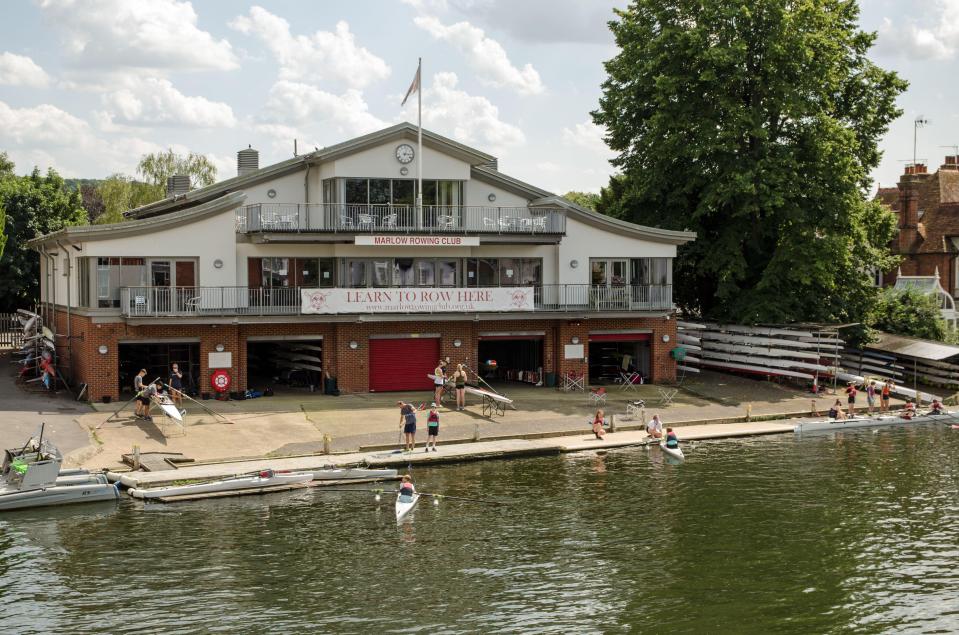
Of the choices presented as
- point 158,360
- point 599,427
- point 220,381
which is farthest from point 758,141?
point 158,360

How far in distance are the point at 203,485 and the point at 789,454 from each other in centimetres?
1978

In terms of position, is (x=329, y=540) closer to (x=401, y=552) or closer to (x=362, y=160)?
(x=401, y=552)

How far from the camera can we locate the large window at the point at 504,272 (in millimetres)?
48062

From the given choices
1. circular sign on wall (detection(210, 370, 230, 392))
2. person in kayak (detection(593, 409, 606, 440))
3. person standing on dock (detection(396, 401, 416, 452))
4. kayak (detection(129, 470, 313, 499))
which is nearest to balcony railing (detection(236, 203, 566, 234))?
circular sign on wall (detection(210, 370, 230, 392))

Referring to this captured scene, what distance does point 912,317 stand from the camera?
57.2 meters

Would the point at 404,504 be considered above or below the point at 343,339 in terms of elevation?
below

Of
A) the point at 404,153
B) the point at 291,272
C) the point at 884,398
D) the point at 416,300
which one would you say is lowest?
the point at 884,398

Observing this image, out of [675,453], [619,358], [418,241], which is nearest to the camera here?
[675,453]

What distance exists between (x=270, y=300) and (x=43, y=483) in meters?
16.8

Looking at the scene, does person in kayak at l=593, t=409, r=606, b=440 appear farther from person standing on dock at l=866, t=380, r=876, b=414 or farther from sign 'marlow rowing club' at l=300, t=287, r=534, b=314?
person standing on dock at l=866, t=380, r=876, b=414

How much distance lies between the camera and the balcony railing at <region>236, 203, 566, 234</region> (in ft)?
143

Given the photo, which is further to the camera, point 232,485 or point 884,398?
point 884,398

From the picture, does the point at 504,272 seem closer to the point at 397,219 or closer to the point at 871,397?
the point at 397,219

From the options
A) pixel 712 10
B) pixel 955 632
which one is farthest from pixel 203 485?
pixel 712 10
